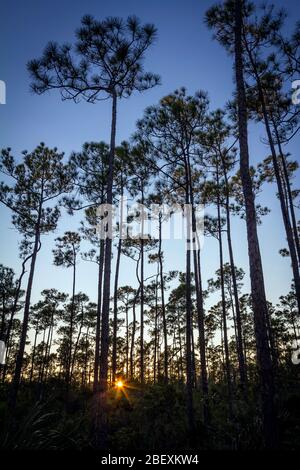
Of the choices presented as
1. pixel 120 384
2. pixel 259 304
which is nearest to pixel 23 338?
pixel 120 384

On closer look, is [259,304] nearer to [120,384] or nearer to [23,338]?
[23,338]

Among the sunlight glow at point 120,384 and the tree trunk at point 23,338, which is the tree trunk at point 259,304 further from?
the sunlight glow at point 120,384

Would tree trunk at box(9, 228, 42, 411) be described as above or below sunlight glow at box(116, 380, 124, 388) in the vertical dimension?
above

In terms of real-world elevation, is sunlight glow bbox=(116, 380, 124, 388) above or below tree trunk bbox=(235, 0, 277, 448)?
below

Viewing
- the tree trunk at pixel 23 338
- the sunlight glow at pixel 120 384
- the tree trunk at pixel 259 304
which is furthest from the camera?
the sunlight glow at pixel 120 384

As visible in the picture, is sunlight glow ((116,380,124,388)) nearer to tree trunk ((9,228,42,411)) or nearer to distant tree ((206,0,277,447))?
tree trunk ((9,228,42,411))

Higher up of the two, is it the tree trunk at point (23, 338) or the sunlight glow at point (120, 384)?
the tree trunk at point (23, 338)

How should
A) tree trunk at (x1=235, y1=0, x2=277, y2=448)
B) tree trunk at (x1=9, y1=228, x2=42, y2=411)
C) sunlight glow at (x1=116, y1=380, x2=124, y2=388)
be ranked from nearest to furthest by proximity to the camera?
tree trunk at (x1=235, y1=0, x2=277, y2=448)
tree trunk at (x1=9, y1=228, x2=42, y2=411)
sunlight glow at (x1=116, y1=380, x2=124, y2=388)

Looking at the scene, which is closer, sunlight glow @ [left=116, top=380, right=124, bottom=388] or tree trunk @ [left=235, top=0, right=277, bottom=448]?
tree trunk @ [left=235, top=0, right=277, bottom=448]

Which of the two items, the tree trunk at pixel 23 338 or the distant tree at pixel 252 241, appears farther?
the tree trunk at pixel 23 338

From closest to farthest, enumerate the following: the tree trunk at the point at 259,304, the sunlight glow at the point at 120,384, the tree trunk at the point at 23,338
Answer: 1. the tree trunk at the point at 259,304
2. the tree trunk at the point at 23,338
3. the sunlight glow at the point at 120,384

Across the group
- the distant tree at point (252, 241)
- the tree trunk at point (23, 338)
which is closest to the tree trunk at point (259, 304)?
the distant tree at point (252, 241)

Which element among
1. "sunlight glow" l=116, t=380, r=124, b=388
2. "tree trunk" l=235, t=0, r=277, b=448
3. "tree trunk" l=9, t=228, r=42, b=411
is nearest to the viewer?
"tree trunk" l=235, t=0, r=277, b=448

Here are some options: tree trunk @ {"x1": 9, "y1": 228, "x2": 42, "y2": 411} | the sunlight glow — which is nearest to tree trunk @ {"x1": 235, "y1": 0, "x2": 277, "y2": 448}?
tree trunk @ {"x1": 9, "y1": 228, "x2": 42, "y2": 411}
